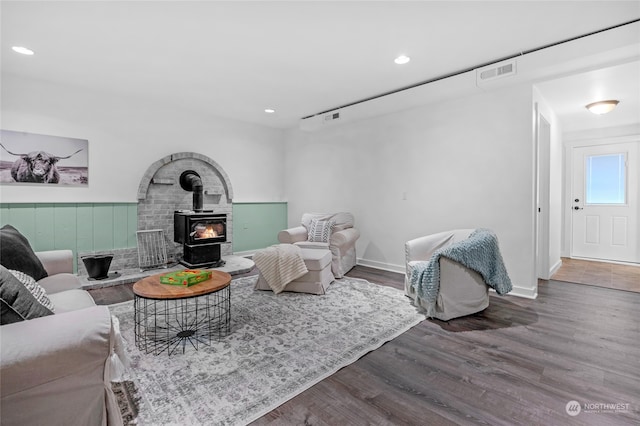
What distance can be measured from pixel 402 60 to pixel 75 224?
15.6ft

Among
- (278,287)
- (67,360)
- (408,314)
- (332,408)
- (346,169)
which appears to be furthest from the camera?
(346,169)

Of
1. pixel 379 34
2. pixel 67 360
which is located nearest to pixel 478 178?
pixel 379 34

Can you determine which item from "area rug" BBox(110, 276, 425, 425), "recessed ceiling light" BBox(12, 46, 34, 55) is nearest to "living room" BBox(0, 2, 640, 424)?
"recessed ceiling light" BBox(12, 46, 34, 55)

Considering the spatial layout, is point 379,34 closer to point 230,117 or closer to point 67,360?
point 67,360

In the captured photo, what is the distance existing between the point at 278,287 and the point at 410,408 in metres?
2.19

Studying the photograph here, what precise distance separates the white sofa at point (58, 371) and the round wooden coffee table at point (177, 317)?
86 cm

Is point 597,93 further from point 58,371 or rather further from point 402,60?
point 58,371

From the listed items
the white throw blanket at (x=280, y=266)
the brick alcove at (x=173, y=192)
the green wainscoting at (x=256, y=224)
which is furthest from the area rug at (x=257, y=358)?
the green wainscoting at (x=256, y=224)

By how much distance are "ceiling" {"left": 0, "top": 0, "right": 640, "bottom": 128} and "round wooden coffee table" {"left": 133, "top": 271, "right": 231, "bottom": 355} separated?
221 cm

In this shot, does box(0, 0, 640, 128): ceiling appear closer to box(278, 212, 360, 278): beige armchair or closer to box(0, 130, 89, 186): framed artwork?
box(0, 130, 89, 186): framed artwork

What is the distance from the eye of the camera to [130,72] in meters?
3.68

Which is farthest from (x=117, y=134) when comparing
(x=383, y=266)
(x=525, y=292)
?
(x=525, y=292)

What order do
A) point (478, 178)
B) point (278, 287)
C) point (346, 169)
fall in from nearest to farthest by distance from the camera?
point (278, 287)
point (478, 178)
point (346, 169)

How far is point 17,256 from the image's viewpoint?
2285 millimetres
